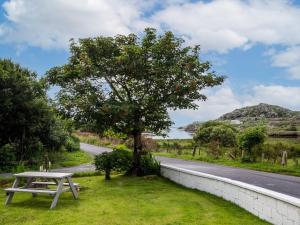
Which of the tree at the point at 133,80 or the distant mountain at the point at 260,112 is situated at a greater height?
the distant mountain at the point at 260,112

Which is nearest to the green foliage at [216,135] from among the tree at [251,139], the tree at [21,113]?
Answer: the tree at [251,139]

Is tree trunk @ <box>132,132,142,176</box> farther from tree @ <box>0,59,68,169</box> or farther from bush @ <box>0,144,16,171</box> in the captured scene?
bush @ <box>0,144,16,171</box>

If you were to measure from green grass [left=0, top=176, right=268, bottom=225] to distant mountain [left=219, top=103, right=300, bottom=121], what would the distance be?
106252 mm

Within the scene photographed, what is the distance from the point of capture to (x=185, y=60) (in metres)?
18.8

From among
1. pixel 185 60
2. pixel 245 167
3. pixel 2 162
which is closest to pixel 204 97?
pixel 185 60

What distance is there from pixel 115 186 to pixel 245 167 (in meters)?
13.3

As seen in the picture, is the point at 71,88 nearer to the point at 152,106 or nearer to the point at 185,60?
the point at 152,106

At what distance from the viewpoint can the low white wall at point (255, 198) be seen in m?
8.04

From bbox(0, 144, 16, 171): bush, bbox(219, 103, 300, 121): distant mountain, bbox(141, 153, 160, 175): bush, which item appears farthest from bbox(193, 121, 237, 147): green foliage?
bbox(219, 103, 300, 121): distant mountain

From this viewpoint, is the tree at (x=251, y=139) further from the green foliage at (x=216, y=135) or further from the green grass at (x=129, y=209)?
the green grass at (x=129, y=209)

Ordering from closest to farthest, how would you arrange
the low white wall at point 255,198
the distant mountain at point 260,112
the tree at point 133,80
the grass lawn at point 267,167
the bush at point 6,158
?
1. the low white wall at point 255,198
2. the tree at point 133,80
3. the grass lawn at point 267,167
4. the bush at point 6,158
5. the distant mountain at point 260,112

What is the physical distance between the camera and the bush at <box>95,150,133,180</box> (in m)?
18.5

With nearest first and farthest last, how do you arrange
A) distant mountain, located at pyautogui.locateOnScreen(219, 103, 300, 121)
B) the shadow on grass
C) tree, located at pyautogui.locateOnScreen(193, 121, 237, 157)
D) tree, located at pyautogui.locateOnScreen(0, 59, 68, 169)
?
the shadow on grass, tree, located at pyautogui.locateOnScreen(0, 59, 68, 169), tree, located at pyautogui.locateOnScreen(193, 121, 237, 157), distant mountain, located at pyautogui.locateOnScreen(219, 103, 300, 121)

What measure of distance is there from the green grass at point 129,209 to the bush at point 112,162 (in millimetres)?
3594
